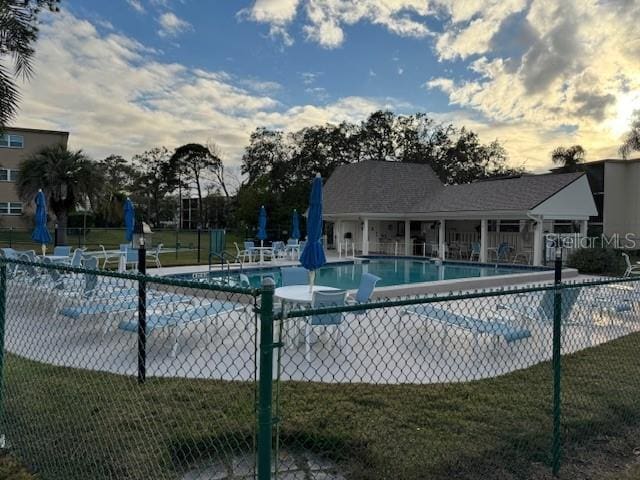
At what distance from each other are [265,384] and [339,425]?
2.27 meters

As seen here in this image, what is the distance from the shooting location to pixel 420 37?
67.7 ft

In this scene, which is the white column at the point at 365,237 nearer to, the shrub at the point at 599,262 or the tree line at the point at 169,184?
the shrub at the point at 599,262

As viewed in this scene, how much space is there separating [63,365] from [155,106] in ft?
66.5

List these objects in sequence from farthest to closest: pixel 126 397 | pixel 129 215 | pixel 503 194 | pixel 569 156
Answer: pixel 569 156 < pixel 503 194 < pixel 129 215 < pixel 126 397

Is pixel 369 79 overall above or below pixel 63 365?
above

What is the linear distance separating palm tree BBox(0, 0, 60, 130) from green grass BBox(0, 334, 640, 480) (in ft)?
30.8

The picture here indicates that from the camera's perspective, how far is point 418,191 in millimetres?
29547

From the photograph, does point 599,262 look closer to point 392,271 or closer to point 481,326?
point 392,271

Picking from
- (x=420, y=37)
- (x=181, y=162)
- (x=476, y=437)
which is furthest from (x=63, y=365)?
(x=181, y=162)

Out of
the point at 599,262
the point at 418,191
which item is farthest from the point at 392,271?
the point at 418,191

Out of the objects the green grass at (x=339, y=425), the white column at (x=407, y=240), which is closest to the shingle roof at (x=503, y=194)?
the white column at (x=407, y=240)

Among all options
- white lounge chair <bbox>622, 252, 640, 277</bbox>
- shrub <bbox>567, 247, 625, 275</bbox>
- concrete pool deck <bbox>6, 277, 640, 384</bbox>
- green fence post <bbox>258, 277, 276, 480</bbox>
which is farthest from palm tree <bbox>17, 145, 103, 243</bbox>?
green fence post <bbox>258, 277, 276, 480</bbox>

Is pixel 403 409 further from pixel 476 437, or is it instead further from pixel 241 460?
pixel 241 460

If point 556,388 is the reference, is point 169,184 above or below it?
above
